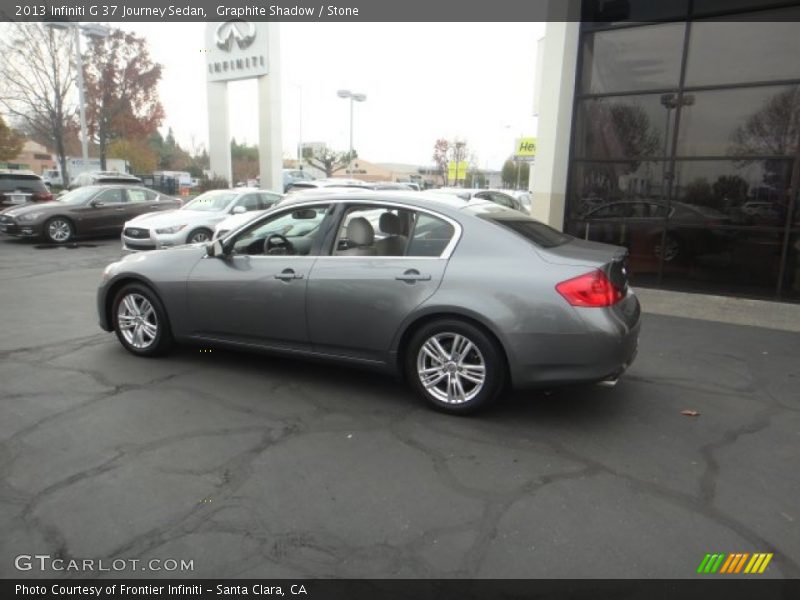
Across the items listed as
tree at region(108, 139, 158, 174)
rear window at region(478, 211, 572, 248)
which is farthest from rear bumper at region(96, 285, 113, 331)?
tree at region(108, 139, 158, 174)

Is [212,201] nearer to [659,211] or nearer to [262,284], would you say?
[659,211]

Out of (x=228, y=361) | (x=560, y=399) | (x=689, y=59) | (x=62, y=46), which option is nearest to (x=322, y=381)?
(x=228, y=361)

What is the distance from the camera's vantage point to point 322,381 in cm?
476

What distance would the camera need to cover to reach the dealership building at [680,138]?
28.0 feet

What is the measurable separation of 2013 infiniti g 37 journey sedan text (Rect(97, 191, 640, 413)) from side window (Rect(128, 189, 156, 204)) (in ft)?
37.9

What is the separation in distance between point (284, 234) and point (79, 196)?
12155 mm

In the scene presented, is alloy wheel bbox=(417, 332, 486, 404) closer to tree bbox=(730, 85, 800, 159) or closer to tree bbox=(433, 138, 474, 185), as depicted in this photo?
tree bbox=(730, 85, 800, 159)

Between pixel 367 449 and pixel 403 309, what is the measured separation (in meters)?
1.02

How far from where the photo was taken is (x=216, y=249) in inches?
194

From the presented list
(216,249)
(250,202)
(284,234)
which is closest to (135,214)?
(250,202)

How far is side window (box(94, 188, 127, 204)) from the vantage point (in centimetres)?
1494

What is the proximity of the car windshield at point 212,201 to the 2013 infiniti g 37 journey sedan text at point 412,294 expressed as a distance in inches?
329

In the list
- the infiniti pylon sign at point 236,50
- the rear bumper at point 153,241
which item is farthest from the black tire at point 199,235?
the infiniti pylon sign at point 236,50

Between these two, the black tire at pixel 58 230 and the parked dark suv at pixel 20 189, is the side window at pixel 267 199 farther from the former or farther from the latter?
the parked dark suv at pixel 20 189
